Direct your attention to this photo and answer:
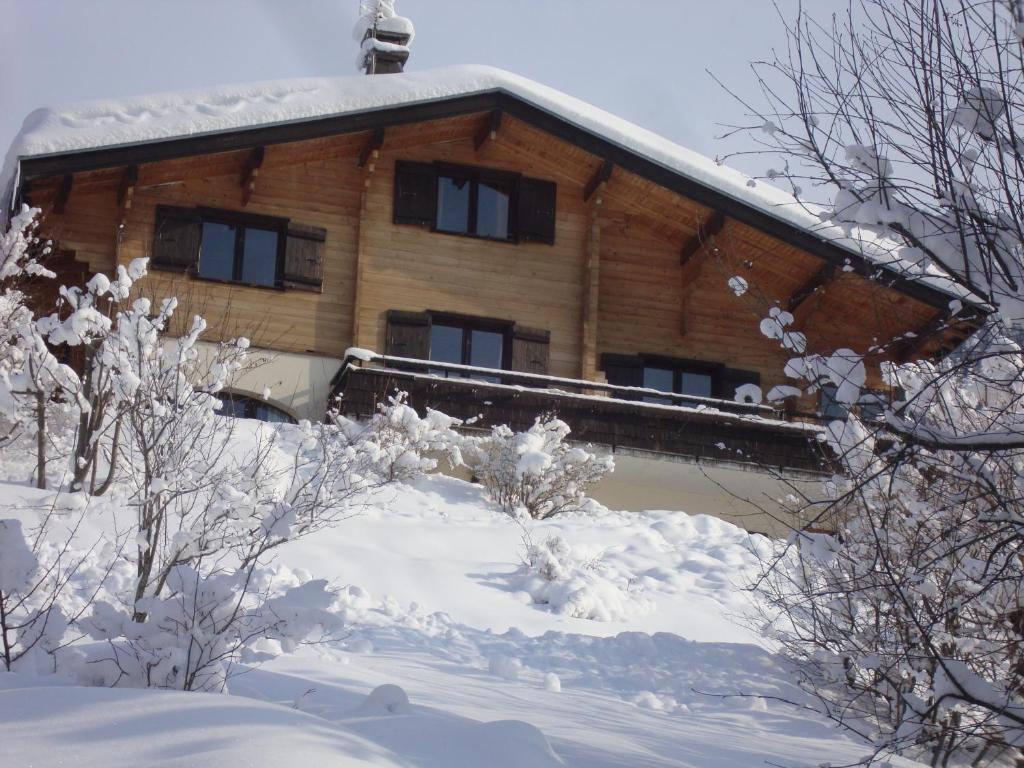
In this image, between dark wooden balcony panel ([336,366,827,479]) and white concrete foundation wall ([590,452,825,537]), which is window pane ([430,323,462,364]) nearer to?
dark wooden balcony panel ([336,366,827,479])

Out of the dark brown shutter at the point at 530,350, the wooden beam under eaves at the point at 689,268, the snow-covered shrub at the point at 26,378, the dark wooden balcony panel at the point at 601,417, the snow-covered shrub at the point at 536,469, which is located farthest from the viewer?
the wooden beam under eaves at the point at 689,268

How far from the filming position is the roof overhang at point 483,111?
15.3m

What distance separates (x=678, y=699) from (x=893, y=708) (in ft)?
5.16

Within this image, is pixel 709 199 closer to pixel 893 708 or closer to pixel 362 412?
pixel 362 412

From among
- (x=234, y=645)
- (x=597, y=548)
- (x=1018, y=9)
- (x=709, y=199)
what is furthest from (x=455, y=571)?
(x=709, y=199)

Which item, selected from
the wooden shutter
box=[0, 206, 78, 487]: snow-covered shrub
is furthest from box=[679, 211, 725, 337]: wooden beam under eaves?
box=[0, 206, 78, 487]: snow-covered shrub

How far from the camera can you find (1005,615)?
224 inches

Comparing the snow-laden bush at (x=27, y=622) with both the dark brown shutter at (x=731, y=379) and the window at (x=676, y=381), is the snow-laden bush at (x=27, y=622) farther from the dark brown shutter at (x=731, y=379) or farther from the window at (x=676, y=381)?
the dark brown shutter at (x=731, y=379)

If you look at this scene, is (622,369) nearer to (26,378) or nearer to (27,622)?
(26,378)

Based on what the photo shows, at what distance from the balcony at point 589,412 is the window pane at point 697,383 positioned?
1.74 m

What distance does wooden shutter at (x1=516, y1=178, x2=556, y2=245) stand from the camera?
17797 mm

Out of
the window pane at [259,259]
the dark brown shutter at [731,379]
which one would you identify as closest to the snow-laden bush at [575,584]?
the dark brown shutter at [731,379]

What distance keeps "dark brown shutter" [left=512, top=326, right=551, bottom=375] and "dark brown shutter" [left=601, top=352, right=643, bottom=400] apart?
958 mm

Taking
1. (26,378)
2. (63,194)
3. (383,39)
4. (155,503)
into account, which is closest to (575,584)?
(155,503)
